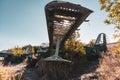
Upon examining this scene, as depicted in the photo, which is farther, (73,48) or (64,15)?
(73,48)

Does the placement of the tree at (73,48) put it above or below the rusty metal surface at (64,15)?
below

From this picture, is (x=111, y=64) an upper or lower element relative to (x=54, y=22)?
lower

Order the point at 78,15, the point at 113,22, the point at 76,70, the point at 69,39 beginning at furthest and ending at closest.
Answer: the point at 69,39 < the point at 76,70 < the point at 78,15 < the point at 113,22

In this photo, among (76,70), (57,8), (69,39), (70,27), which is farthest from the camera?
(69,39)

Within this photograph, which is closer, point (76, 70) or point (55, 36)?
point (76, 70)

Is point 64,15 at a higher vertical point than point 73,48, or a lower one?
higher

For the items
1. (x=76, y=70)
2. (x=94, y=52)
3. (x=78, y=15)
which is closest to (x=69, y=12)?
(x=78, y=15)

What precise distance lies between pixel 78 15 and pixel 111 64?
4739mm

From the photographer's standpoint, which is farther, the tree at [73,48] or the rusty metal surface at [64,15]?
the tree at [73,48]

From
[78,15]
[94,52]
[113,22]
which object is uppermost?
[78,15]

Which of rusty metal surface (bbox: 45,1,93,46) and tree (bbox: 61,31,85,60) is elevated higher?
rusty metal surface (bbox: 45,1,93,46)

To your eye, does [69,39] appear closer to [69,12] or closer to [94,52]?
[94,52]

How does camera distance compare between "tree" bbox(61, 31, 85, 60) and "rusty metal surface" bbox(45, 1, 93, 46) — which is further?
"tree" bbox(61, 31, 85, 60)

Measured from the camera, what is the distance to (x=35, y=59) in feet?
74.1
